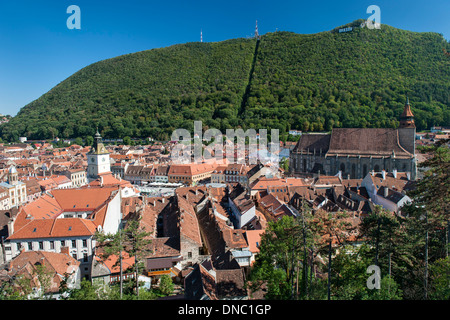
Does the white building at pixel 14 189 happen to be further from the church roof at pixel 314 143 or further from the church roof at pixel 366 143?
the church roof at pixel 366 143

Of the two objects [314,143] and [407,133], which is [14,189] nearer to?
Result: [314,143]

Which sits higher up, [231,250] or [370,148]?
[370,148]

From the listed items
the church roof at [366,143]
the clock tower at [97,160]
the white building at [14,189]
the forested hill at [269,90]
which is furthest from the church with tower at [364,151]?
Answer: the forested hill at [269,90]

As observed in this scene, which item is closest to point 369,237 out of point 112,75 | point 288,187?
point 288,187
